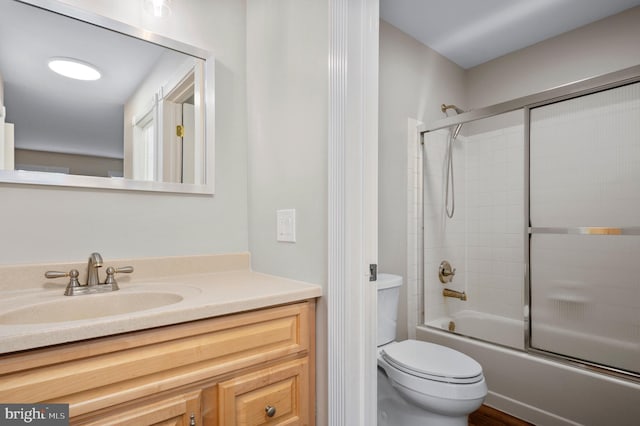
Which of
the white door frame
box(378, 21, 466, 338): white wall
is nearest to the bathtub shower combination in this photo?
box(378, 21, 466, 338): white wall

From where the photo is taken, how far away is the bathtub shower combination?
1.88 meters

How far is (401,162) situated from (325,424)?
5.69ft

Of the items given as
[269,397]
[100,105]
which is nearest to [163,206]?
[100,105]

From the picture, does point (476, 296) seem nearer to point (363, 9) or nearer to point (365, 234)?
point (365, 234)

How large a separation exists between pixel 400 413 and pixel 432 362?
31 centimetres

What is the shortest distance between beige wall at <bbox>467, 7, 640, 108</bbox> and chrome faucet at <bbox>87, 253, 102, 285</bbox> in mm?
2908

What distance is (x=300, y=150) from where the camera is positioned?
3.86 feet

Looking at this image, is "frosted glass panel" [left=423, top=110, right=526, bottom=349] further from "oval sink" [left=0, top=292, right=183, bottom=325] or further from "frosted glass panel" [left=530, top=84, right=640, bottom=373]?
"oval sink" [left=0, top=292, right=183, bottom=325]

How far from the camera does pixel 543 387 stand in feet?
5.94

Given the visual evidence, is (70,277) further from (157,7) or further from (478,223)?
(478,223)

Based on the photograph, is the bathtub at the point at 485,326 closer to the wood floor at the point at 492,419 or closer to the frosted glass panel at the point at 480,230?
the frosted glass panel at the point at 480,230

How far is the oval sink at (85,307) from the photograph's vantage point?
0.87 metres

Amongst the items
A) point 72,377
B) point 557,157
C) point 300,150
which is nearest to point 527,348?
point 557,157

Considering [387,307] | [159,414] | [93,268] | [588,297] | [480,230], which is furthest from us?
[480,230]
